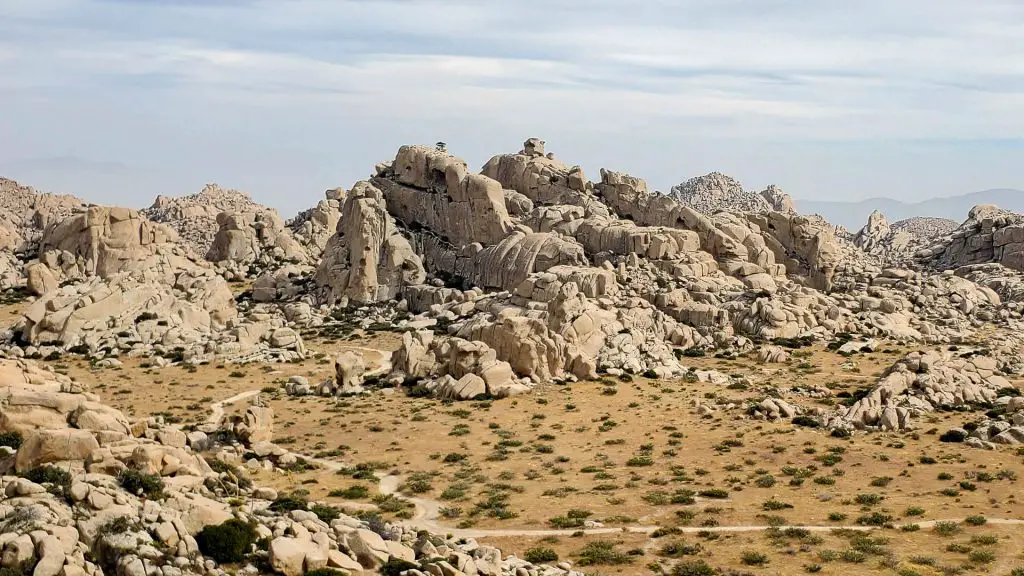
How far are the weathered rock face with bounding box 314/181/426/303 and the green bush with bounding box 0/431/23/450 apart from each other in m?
76.6

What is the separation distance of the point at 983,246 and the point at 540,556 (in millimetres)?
124532

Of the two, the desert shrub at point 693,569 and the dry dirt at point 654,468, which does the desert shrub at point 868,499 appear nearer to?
the dry dirt at point 654,468

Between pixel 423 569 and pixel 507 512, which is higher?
pixel 423 569

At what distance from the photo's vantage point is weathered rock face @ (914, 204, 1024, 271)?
133000 millimetres

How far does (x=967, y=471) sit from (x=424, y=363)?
134 ft

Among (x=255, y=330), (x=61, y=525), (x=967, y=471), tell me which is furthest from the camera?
(x=255, y=330)

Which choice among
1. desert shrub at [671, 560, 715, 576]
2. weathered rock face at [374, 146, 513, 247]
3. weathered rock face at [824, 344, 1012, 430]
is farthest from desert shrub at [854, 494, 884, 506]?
weathered rock face at [374, 146, 513, 247]

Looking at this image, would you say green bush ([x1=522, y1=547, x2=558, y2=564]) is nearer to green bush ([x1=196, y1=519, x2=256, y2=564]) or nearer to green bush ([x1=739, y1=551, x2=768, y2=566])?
green bush ([x1=739, y1=551, x2=768, y2=566])

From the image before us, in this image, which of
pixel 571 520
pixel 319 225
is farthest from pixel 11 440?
pixel 319 225

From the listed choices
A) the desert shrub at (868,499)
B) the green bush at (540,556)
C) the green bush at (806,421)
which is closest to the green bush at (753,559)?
the green bush at (540,556)

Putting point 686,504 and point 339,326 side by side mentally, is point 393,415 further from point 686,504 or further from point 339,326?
point 339,326

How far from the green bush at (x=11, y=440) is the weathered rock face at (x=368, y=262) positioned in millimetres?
76559

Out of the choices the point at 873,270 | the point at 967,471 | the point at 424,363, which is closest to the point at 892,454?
the point at 967,471

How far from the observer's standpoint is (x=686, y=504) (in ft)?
146
